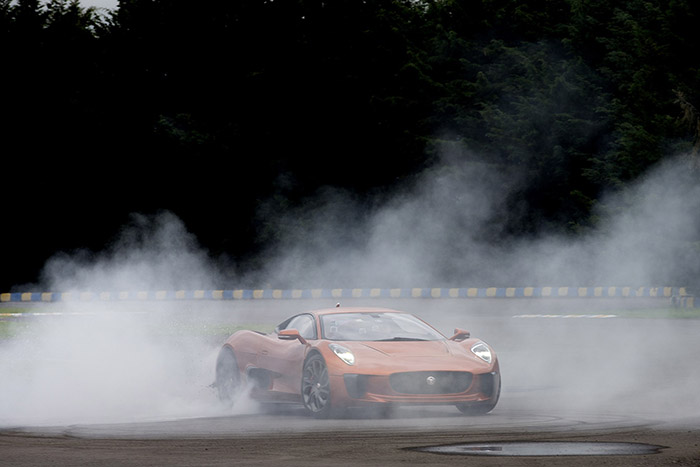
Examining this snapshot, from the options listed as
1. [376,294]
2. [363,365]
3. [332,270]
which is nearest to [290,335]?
[363,365]

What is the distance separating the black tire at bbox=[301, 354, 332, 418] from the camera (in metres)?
12.1

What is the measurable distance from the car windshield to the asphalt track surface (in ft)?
2.61

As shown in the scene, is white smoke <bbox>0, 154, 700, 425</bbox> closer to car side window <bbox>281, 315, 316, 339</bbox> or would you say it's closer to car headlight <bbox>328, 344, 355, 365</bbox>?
car side window <bbox>281, 315, 316, 339</bbox>

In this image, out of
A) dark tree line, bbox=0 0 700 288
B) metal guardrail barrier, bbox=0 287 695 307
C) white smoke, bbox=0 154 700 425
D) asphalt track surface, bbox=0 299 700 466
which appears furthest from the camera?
dark tree line, bbox=0 0 700 288

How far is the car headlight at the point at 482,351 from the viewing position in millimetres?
12608

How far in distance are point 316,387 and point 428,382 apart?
1.12 meters

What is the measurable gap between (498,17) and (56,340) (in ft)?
123

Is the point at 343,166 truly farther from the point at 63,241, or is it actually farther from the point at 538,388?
the point at 538,388

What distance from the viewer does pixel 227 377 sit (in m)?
14.1

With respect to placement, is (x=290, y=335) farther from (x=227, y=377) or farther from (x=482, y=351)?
(x=482, y=351)

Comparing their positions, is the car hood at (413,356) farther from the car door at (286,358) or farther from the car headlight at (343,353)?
the car door at (286,358)

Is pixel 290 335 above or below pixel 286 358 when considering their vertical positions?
above

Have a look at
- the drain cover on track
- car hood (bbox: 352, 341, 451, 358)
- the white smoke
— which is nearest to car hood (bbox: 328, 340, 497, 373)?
car hood (bbox: 352, 341, 451, 358)

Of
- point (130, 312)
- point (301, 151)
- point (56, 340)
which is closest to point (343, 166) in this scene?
point (301, 151)
